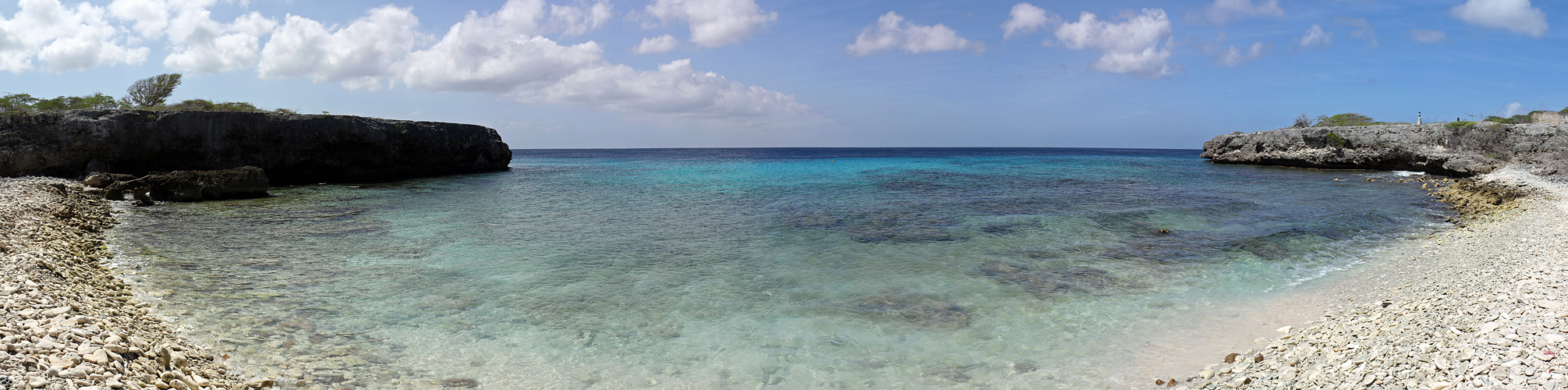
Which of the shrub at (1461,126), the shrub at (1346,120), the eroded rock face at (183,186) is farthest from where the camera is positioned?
the shrub at (1346,120)

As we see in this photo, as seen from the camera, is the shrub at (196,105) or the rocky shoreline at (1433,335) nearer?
the rocky shoreline at (1433,335)

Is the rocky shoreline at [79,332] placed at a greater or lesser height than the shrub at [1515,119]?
lesser

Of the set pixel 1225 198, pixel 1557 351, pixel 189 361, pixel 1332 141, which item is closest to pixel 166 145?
pixel 189 361

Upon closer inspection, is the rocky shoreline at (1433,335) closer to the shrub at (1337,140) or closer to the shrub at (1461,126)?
the shrub at (1461,126)

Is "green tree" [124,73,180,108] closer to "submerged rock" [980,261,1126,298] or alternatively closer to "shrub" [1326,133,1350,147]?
"submerged rock" [980,261,1126,298]

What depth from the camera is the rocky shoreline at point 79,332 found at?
161 inches

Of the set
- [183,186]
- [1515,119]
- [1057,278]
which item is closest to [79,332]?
[1057,278]

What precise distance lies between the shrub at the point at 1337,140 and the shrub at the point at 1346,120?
52.3ft

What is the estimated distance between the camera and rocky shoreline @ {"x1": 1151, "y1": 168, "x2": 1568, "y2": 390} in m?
4.03

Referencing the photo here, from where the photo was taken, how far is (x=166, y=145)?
77.2ft

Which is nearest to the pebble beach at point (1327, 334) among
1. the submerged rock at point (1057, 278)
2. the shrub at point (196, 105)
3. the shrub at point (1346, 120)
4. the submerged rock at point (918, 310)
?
the submerged rock at point (918, 310)

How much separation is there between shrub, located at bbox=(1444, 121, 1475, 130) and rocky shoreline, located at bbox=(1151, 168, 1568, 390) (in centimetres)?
3061

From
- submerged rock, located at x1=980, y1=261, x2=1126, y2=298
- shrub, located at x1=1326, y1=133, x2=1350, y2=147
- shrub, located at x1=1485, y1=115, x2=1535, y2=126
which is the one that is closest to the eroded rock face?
submerged rock, located at x1=980, y1=261, x2=1126, y2=298

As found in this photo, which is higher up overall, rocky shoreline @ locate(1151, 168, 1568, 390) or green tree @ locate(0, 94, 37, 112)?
green tree @ locate(0, 94, 37, 112)
